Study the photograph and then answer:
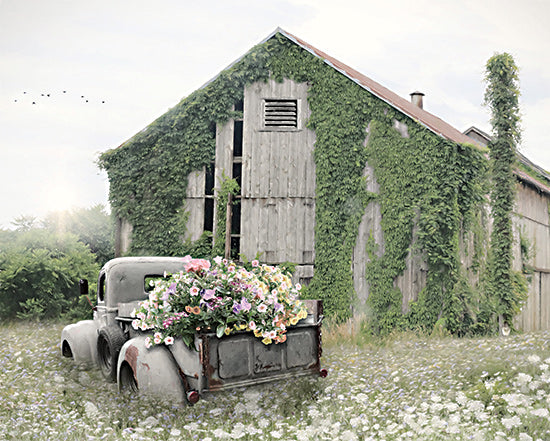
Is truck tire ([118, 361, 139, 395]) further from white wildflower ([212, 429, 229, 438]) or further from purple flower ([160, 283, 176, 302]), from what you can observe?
white wildflower ([212, 429, 229, 438])

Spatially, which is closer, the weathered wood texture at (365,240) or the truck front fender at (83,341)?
the truck front fender at (83,341)

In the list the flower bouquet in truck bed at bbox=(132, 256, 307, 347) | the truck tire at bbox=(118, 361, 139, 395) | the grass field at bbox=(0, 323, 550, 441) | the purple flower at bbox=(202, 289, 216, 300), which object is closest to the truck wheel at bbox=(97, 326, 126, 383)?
the grass field at bbox=(0, 323, 550, 441)

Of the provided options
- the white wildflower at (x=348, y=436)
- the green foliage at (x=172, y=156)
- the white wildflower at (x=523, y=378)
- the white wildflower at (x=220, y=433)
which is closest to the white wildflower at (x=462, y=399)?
the white wildflower at (x=523, y=378)

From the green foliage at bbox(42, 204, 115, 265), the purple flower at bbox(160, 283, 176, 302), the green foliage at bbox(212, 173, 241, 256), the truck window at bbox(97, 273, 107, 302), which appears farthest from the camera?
the green foliage at bbox(42, 204, 115, 265)

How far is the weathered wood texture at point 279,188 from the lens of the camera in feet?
45.5

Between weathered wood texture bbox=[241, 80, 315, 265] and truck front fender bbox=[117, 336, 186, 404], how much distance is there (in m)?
7.33

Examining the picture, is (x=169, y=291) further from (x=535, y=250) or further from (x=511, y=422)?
(x=535, y=250)

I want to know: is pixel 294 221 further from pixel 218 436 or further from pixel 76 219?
pixel 76 219

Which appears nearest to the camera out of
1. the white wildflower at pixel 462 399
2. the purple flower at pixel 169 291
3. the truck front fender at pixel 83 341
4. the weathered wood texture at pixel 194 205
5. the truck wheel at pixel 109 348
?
the white wildflower at pixel 462 399

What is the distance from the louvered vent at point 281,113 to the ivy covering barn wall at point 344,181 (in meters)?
0.49

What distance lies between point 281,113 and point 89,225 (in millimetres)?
12443

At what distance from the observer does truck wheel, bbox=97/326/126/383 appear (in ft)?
25.2

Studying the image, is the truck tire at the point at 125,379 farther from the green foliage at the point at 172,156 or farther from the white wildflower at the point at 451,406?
the green foliage at the point at 172,156

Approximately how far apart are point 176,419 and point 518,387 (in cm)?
381
